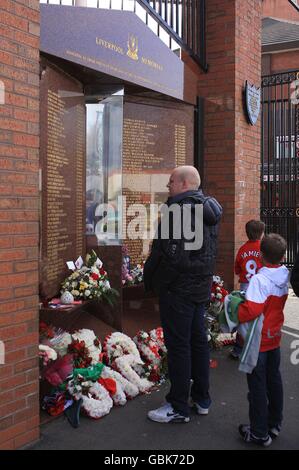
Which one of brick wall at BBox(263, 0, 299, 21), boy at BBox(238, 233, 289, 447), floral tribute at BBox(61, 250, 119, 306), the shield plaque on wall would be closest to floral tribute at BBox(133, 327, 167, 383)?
floral tribute at BBox(61, 250, 119, 306)

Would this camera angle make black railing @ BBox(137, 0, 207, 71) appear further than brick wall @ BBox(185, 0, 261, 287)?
No

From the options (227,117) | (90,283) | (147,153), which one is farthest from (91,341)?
(227,117)

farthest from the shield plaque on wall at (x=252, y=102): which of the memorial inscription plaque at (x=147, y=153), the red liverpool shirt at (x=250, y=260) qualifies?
the red liverpool shirt at (x=250, y=260)

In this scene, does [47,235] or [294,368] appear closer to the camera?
[47,235]

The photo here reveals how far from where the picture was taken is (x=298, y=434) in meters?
3.48

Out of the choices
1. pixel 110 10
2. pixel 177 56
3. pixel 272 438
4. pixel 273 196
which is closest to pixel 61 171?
pixel 110 10

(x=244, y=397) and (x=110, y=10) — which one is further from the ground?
(x=110, y=10)

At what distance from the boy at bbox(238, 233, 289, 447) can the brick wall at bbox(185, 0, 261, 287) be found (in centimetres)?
293

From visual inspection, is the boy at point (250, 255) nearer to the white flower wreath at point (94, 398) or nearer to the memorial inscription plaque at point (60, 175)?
the memorial inscription plaque at point (60, 175)

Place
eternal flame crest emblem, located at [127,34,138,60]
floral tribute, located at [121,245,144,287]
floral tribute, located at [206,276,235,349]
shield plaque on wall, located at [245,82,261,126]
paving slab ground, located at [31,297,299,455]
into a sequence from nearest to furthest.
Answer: paving slab ground, located at [31,297,299,455]
eternal flame crest emblem, located at [127,34,138,60]
floral tribute, located at [121,245,144,287]
floral tribute, located at [206,276,235,349]
shield plaque on wall, located at [245,82,261,126]

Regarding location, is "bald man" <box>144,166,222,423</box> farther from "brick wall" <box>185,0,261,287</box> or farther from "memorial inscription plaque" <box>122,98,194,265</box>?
"brick wall" <box>185,0,261,287</box>

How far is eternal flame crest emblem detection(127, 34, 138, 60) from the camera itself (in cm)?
466
